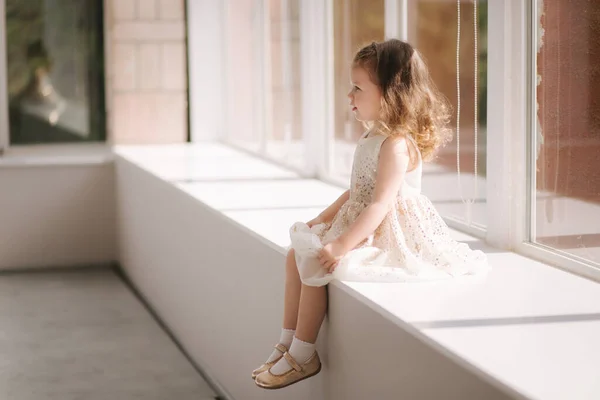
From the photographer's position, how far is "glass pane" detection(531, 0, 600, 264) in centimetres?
231

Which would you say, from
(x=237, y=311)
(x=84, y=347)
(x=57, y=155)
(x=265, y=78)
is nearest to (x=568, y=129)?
(x=237, y=311)

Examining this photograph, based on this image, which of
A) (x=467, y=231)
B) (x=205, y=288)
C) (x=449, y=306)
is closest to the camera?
(x=449, y=306)

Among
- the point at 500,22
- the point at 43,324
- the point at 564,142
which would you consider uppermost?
the point at 500,22

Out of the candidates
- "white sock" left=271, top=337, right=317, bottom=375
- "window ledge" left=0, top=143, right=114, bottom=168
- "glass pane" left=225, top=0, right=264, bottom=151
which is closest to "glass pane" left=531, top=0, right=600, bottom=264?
"white sock" left=271, top=337, right=317, bottom=375

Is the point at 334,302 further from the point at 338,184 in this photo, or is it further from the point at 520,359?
the point at 338,184

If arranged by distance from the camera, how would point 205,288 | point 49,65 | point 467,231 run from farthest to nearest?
point 49,65, point 205,288, point 467,231

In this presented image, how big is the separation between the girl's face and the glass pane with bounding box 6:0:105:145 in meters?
4.08

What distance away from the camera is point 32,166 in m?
5.58

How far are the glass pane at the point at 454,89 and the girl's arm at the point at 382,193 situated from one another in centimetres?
53

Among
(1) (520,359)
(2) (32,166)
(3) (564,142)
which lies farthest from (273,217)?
(2) (32,166)

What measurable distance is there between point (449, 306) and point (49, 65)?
15.2 feet

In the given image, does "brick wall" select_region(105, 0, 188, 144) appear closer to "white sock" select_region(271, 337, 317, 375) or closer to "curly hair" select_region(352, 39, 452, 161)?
"curly hair" select_region(352, 39, 452, 161)

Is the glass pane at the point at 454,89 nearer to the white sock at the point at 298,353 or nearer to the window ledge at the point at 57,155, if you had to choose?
the white sock at the point at 298,353

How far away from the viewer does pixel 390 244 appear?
7.81 ft
